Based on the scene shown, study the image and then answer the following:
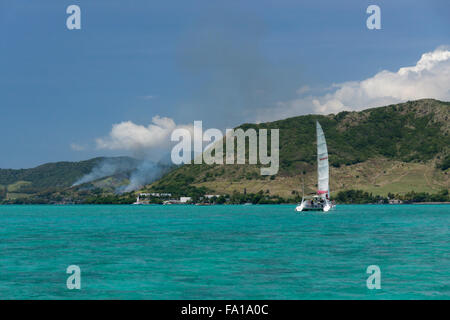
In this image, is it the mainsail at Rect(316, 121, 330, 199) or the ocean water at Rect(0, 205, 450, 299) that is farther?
the mainsail at Rect(316, 121, 330, 199)

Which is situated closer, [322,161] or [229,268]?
[229,268]

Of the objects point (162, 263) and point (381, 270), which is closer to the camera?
point (381, 270)

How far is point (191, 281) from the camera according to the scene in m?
48.0

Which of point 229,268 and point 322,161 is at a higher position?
point 322,161

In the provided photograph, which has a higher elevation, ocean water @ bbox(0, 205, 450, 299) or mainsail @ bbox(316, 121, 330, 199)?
mainsail @ bbox(316, 121, 330, 199)

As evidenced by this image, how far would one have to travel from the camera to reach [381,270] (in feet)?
177

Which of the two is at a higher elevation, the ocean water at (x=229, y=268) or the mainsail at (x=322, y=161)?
the mainsail at (x=322, y=161)

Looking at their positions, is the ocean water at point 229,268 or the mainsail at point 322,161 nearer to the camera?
the ocean water at point 229,268
